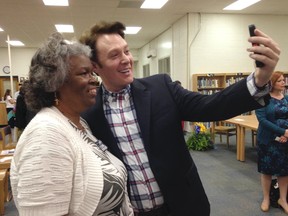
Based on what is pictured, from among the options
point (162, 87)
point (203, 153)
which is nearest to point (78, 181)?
point (162, 87)

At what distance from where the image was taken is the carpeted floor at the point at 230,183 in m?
3.15

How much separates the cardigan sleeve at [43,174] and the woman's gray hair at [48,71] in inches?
6.6

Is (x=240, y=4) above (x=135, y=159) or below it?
above

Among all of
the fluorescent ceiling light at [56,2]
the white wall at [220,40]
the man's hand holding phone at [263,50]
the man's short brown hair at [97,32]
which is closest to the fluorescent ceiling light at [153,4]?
the white wall at [220,40]

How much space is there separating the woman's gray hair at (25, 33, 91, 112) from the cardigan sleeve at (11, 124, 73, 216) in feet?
0.55

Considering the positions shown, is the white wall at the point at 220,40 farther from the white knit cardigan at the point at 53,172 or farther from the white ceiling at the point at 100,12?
the white knit cardigan at the point at 53,172

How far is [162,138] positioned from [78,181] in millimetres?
438

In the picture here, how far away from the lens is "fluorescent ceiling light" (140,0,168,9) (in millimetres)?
6297

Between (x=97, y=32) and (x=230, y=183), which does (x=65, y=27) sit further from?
(x=97, y=32)

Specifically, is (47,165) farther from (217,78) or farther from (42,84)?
(217,78)

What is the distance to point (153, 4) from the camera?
652 centimetres

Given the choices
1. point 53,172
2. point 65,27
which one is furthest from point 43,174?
point 65,27

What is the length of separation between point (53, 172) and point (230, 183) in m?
3.54

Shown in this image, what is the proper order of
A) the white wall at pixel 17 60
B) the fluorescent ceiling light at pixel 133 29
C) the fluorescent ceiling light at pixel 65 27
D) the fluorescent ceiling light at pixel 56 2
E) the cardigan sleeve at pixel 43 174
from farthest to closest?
the white wall at pixel 17 60 < the fluorescent ceiling light at pixel 133 29 < the fluorescent ceiling light at pixel 65 27 < the fluorescent ceiling light at pixel 56 2 < the cardigan sleeve at pixel 43 174
